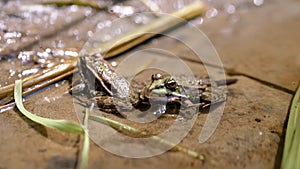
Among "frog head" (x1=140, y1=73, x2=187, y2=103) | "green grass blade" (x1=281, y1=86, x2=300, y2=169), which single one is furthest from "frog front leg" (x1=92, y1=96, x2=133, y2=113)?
"green grass blade" (x1=281, y1=86, x2=300, y2=169)

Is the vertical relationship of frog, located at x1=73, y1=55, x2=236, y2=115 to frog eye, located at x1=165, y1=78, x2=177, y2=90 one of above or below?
below

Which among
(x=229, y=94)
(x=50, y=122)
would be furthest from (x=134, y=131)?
(x=229, y=94)

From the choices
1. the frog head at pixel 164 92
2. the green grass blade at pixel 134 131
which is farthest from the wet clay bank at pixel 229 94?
the frog head at pixel 164 92

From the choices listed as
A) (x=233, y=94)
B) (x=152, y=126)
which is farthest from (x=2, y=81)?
(x=233, y=94)

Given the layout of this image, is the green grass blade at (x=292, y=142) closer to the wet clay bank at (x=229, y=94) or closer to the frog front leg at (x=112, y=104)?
the wet clay bank at (x=229, y=94)

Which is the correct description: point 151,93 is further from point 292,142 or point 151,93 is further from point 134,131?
point 292,142

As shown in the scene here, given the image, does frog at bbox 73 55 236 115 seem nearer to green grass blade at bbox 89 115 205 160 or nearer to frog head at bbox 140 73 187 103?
frog head at bbox 140 73 187 103
